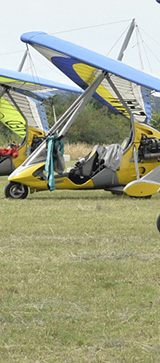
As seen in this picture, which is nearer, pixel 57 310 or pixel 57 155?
pixel 57 310

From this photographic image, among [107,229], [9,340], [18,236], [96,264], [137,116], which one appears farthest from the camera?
[137,116]

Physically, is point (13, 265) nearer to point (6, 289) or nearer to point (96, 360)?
point (6, 289)

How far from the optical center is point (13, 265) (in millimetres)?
6145

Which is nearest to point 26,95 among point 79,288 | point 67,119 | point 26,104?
point 26,104

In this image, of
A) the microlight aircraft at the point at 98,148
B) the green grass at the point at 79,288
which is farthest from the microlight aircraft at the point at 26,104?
the green grass at the point at 79,288

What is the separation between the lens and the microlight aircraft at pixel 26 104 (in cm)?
1548

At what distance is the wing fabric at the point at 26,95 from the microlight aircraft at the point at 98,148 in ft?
10.8

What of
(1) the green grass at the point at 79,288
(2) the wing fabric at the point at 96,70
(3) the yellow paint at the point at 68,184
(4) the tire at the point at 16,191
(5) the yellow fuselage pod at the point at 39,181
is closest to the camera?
(1) the green grass at the point at 79,288

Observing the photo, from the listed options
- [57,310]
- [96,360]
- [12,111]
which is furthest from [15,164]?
[96,360]

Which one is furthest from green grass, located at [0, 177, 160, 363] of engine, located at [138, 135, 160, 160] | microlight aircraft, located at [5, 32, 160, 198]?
engine, located at [138, 135, 160, 160]

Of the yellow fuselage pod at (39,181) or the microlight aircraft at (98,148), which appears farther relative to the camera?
the yellow fuselage pod at (39,181)

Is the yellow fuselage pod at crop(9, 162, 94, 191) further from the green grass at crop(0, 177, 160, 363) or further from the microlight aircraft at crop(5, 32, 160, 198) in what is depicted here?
the green grass at crop(0, 177, 160, 363)

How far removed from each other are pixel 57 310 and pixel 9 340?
26.5 inches

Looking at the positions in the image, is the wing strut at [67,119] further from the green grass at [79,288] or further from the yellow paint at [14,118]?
the yellow paint at [14,118]
